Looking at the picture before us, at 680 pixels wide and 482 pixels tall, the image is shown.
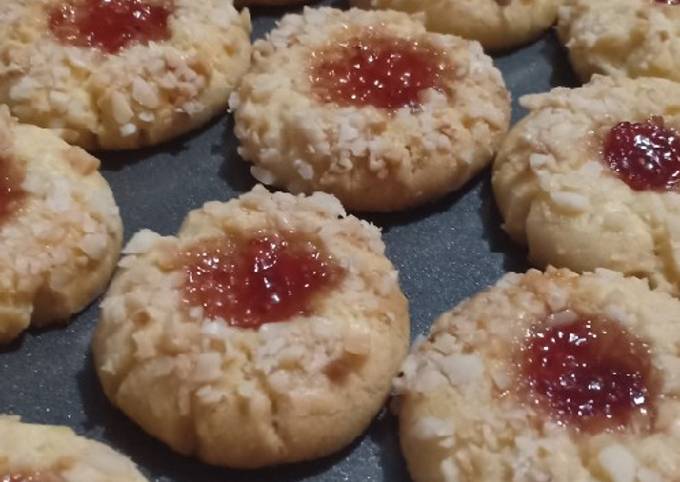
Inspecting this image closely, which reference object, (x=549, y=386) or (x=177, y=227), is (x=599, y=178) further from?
(x=177, y=227)

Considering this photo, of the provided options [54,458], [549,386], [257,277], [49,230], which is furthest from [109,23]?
[549,386]

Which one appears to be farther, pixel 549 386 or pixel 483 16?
pixel 483 16

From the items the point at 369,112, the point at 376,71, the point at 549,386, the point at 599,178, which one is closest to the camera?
the point at 549,386

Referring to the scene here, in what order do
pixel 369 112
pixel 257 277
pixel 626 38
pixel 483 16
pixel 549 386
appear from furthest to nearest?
pixel 483 16 → pixel 626 38 → pixel 369 112 → pixel 257 277 → pixel 549 386

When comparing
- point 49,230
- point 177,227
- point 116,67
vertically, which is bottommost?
point 177,227

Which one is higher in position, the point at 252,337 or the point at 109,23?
the point at 109,23

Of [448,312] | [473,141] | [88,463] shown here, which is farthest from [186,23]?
[88,463]

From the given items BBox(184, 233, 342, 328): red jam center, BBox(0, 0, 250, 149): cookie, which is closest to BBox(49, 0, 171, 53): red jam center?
BBox(0, 0, 250, 149): cookie
